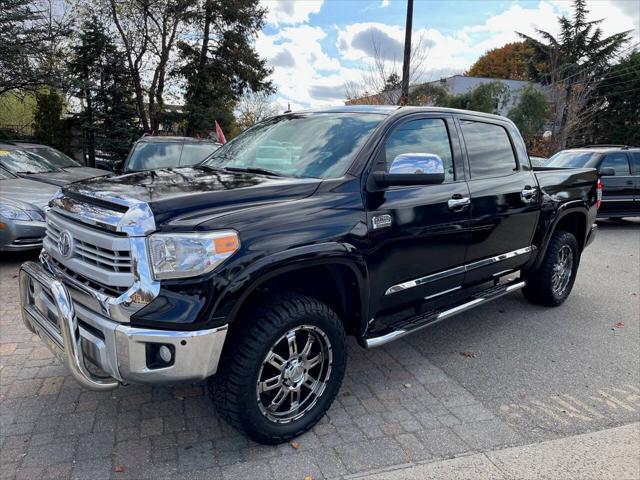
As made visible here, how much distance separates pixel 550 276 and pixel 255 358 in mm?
3738

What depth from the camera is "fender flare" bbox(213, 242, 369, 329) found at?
2309 millimetres

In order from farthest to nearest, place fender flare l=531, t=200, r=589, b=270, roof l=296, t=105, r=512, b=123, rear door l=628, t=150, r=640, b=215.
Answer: rear door l=628, t=150, r=640, b=215 → fender flare l=531, t=200, r=589, b=270 → roof l=296, t=105, r=512, b=123

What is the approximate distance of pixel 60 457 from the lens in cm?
253

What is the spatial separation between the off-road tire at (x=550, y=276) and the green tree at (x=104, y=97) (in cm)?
1721

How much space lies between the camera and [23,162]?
786 cm

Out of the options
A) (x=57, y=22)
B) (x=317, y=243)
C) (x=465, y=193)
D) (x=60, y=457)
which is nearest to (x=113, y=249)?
(x=317, y=243)

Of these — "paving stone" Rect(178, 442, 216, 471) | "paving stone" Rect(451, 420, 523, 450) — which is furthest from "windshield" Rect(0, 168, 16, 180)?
"paving stone" Rect(451, 420, 523, 450)

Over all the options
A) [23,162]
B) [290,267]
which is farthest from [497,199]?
[23,162]

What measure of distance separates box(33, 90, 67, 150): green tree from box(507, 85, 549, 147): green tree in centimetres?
1950

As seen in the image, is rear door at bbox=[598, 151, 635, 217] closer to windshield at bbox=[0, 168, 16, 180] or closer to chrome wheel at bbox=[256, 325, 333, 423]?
chrome wheel at bbox=[256, 325, 333, 423]

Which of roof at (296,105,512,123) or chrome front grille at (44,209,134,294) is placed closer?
chrome front grille at (44,209,134,294)

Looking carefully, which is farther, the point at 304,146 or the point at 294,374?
the point at 304,146

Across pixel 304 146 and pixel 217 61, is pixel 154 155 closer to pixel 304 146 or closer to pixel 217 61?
pixel 304 146

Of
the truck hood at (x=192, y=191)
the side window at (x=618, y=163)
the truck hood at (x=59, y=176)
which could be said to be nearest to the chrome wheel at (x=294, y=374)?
the truck hood at (x=192, y=191)
